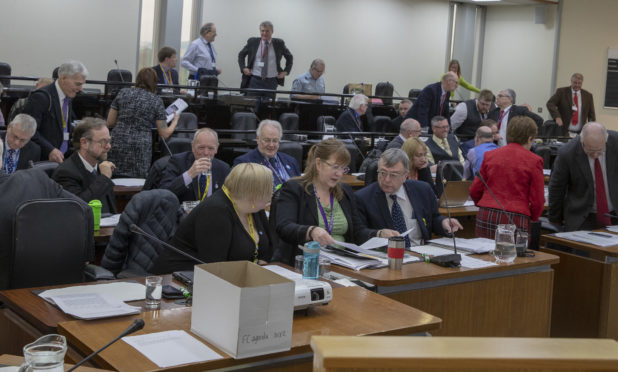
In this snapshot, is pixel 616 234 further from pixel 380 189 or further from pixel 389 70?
pixel 389 70

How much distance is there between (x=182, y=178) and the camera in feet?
15.9

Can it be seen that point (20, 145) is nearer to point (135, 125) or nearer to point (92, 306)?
point (135, 125)

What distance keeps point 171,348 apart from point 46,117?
4000 mm

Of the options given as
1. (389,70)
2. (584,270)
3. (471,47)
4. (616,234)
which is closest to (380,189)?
(584,270)

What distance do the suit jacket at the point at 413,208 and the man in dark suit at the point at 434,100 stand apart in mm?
4134

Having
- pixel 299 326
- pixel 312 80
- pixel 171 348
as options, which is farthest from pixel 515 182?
pixel 312 80

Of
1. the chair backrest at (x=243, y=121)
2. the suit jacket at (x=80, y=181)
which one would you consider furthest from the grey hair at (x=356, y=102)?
the suit jacket at (x=80, y=181)

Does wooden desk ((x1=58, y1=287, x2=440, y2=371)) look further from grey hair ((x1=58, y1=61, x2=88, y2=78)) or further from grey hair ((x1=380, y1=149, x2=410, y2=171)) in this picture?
grey hair ((x1=58, y1=61, x2=88, y2=78))

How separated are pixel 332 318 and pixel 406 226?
1.73 metres

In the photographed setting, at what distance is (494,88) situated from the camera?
16.2m

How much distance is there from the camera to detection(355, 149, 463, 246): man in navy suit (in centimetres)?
407

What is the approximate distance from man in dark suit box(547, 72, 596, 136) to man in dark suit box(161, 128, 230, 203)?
8.38m

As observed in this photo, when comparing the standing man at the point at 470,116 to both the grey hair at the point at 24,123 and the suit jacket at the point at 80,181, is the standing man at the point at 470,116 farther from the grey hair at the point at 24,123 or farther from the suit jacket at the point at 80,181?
the suit jacket at the point at 80,181

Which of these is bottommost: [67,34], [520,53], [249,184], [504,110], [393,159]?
[249,184]
